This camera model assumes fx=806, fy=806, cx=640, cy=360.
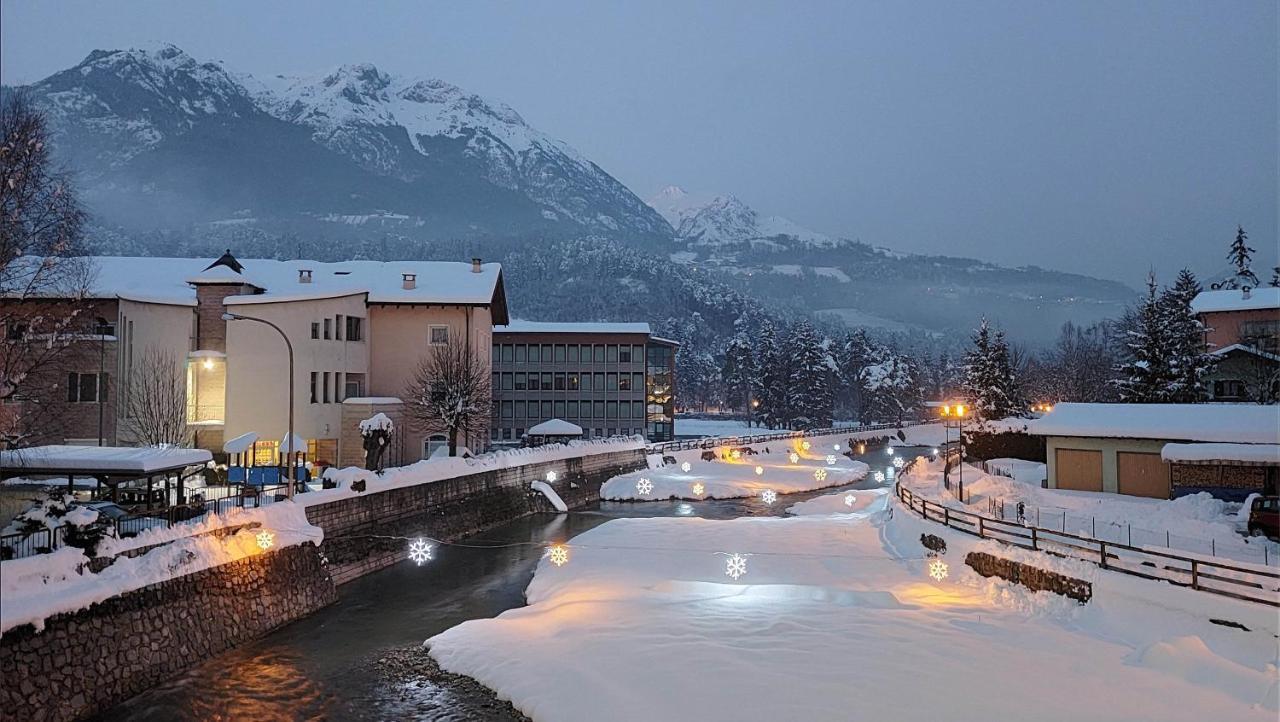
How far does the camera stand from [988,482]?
44.2 meters

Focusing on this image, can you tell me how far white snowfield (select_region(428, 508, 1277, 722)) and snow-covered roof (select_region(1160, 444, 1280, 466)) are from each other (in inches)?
705

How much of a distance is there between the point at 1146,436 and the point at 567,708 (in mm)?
34185

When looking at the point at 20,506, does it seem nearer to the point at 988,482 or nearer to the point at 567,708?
the point at 567,708

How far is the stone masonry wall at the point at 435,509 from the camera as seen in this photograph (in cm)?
2925

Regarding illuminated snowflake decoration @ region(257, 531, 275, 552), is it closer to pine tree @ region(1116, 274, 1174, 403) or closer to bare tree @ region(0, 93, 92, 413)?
bare tree @ region(0, 93, 92, 413)

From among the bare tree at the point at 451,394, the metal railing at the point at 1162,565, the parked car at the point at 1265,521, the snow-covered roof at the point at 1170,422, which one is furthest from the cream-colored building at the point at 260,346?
the parked car at the point at 1265,521

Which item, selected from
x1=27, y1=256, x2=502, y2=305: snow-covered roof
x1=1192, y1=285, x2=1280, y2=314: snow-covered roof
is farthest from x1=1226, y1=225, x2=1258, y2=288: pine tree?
x1=27, y1=256, x2=502, y2=305: snow-covered roof

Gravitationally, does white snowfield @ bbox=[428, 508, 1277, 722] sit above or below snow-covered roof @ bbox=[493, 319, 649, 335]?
below

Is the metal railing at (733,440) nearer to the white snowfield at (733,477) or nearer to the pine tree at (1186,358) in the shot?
the white snowfield at (733,477)

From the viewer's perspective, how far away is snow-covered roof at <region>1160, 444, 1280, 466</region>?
115 feet

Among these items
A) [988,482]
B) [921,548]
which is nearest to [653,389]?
[988,482]

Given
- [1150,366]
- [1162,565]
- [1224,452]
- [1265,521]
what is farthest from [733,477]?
[1162,565]

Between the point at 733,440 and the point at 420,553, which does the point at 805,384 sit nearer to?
the point at 733,440

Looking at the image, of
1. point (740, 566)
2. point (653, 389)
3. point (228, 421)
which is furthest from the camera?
point (653, 389)
